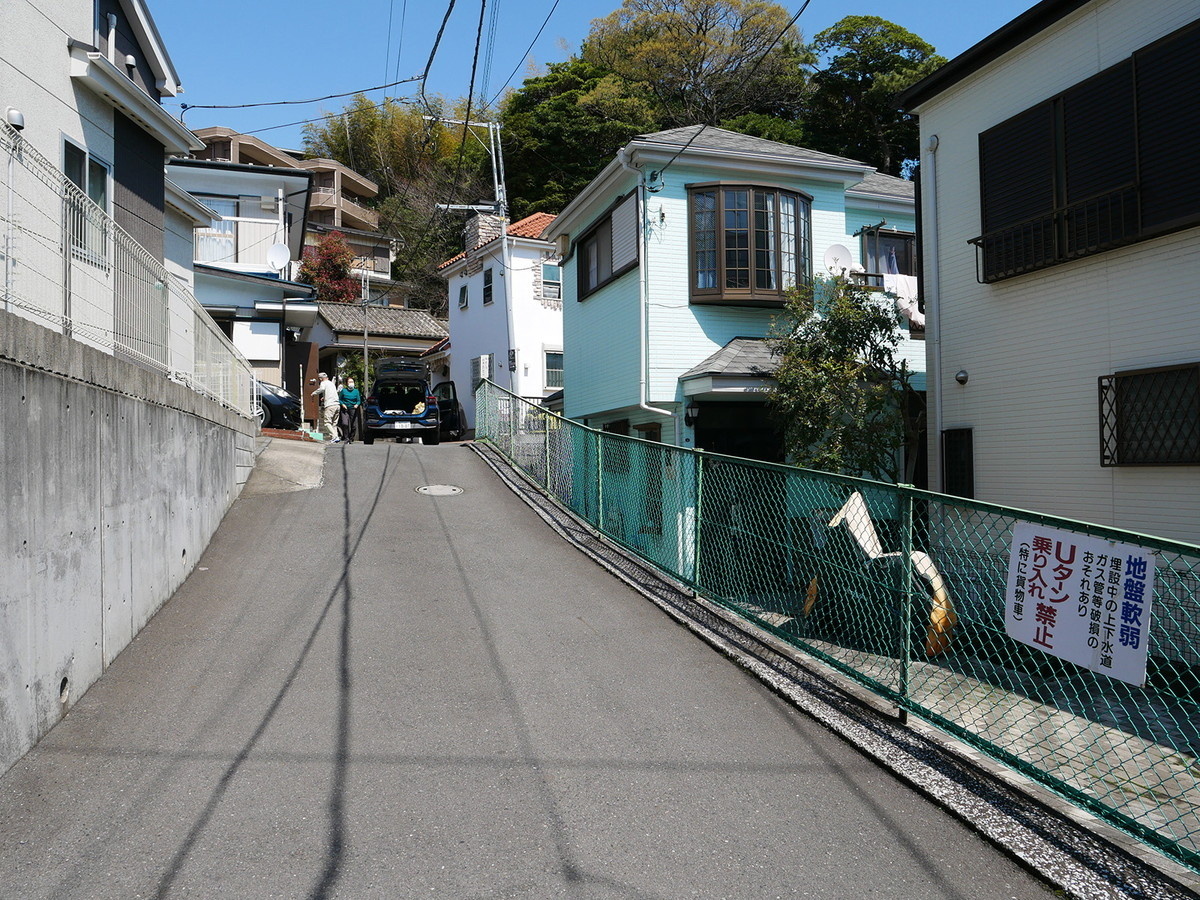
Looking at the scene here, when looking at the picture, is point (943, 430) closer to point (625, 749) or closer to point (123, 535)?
point (625, 749)

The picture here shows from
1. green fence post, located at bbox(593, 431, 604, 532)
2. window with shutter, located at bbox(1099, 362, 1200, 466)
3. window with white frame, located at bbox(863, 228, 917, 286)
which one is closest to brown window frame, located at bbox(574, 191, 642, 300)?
window with white frame, located at bbox(863, 228, 917, 286)

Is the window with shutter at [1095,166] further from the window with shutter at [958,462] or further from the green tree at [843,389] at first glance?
the window with shutter at [958,462]

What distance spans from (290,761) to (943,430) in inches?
365

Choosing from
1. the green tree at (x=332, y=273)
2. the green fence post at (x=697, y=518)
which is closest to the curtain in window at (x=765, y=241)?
the green fence post at (x=697, y=518)

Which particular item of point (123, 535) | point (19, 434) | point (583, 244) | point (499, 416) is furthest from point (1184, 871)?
point (583, 244)

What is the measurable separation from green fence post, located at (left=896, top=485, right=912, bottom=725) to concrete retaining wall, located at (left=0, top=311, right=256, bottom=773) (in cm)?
450

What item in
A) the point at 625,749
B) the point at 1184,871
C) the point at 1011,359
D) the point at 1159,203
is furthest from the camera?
the point at 1011,359

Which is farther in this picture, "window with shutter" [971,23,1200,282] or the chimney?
→ the chimney

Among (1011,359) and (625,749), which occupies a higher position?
(1011,359)

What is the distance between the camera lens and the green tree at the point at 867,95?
93.6ft

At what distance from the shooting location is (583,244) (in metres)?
16.7

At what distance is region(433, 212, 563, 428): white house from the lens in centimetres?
2539

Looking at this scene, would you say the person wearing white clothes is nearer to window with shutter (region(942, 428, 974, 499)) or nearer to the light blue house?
the light blue house

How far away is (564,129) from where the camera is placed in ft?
103
